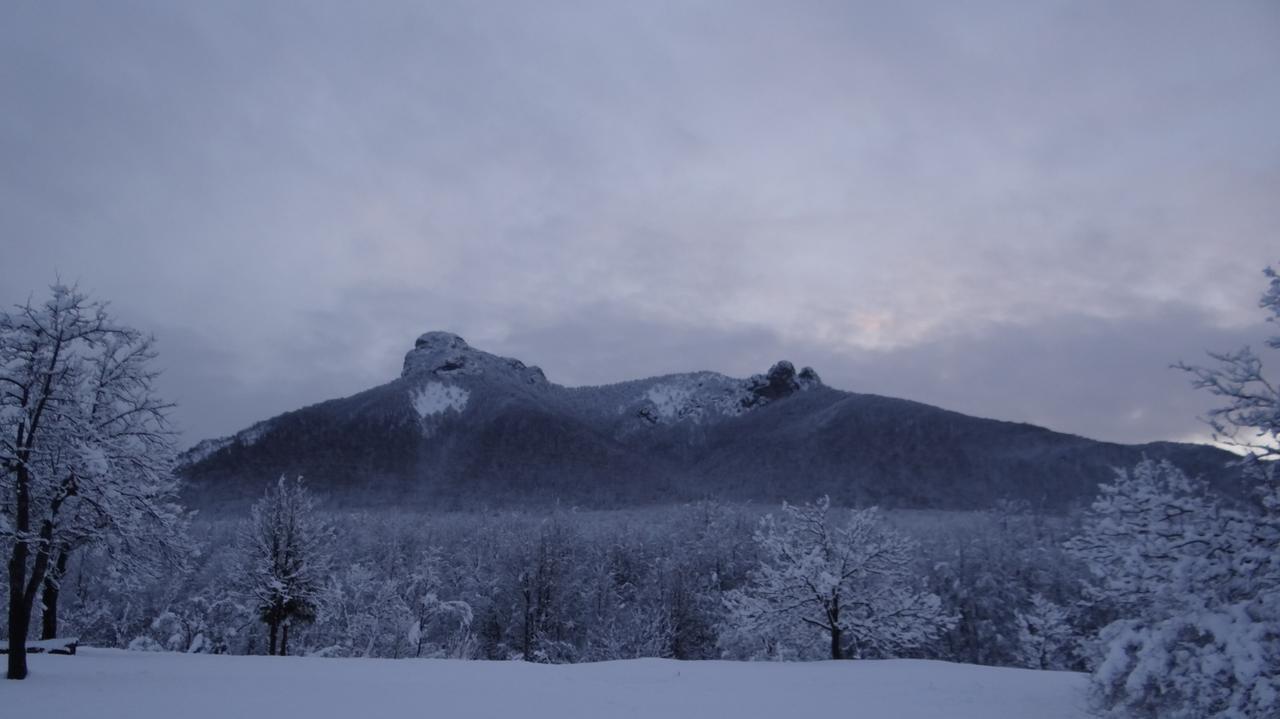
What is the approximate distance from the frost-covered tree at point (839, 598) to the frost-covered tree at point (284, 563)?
752 inches

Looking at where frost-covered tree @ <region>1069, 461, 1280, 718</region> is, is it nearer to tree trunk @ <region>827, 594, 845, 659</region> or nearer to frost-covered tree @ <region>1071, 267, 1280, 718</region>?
frost-covered tree @ <region>1071, 267, 1280, 718</region>

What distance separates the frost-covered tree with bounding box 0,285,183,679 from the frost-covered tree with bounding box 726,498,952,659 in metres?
23.4

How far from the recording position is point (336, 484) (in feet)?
530

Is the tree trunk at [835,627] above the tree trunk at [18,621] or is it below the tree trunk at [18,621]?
below

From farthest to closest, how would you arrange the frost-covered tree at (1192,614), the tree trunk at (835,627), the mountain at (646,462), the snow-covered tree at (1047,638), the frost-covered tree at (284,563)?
the mountain at (646,462) < the snow-covered tree at (1047,638) < the frost-covered tree at (284,563) < the tree trunk at (835,627) < the frost-covered tree at (1192,614)

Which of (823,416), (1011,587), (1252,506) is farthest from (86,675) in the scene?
(823,416)

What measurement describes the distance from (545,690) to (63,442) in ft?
42.0

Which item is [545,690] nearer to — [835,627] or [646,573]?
[835,627]

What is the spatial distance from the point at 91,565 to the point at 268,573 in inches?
790

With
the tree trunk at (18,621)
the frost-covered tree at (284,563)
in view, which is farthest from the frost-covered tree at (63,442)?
the frost-covered tree at (284,563)

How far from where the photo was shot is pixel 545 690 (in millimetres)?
13500

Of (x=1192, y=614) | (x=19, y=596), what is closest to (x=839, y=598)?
(x=1192, y=614)

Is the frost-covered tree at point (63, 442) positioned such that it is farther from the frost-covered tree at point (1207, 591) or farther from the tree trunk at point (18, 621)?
the frost-covered tree at point (1207, 591)

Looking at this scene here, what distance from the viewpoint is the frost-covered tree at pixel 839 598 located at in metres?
30.7
